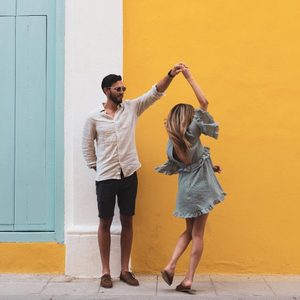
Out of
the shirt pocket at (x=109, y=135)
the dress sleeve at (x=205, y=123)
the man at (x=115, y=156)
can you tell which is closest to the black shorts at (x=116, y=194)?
the man at (x=115, y=156)

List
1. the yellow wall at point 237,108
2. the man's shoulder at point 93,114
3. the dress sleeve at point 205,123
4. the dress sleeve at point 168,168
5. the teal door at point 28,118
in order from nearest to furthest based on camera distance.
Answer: the dress sleeve at point 205,123 → the dress sleeve at point 168,168 → the man's shoulder at point 93,114 → the yellow wall at point 237,108 → the teal door at point 28,118

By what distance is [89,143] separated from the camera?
16.5ft

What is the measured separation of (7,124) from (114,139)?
4.09 feet

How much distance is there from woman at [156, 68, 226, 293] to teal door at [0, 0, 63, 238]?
140 cm

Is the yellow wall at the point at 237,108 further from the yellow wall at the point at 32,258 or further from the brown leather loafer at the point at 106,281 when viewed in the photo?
the yellow wall at the point at 32,258

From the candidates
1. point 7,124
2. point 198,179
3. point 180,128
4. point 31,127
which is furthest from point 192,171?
point 7,124

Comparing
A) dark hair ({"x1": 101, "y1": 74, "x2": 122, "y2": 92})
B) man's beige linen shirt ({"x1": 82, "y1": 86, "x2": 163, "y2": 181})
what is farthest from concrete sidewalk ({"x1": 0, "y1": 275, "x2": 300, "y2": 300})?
dark hair ({"x1": 101, "y1": 74, "x2": 122, "y2": 92})

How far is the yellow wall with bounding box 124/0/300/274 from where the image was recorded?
5.32m

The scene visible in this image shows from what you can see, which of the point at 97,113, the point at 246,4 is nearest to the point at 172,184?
the point at 97,113

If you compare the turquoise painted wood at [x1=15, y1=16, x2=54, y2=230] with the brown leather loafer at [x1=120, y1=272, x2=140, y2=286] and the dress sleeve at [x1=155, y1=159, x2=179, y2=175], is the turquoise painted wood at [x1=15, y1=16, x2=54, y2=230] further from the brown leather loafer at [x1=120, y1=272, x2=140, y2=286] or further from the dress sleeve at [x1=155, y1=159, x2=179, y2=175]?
the dress sleeve at [x1=155, y1=159, x2=179, y2=175]

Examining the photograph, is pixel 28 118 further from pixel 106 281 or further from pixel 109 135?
pixel 106 281

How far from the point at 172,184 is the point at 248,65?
4.54 feet

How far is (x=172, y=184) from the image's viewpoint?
5.39m

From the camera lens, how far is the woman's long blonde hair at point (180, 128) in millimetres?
4648
